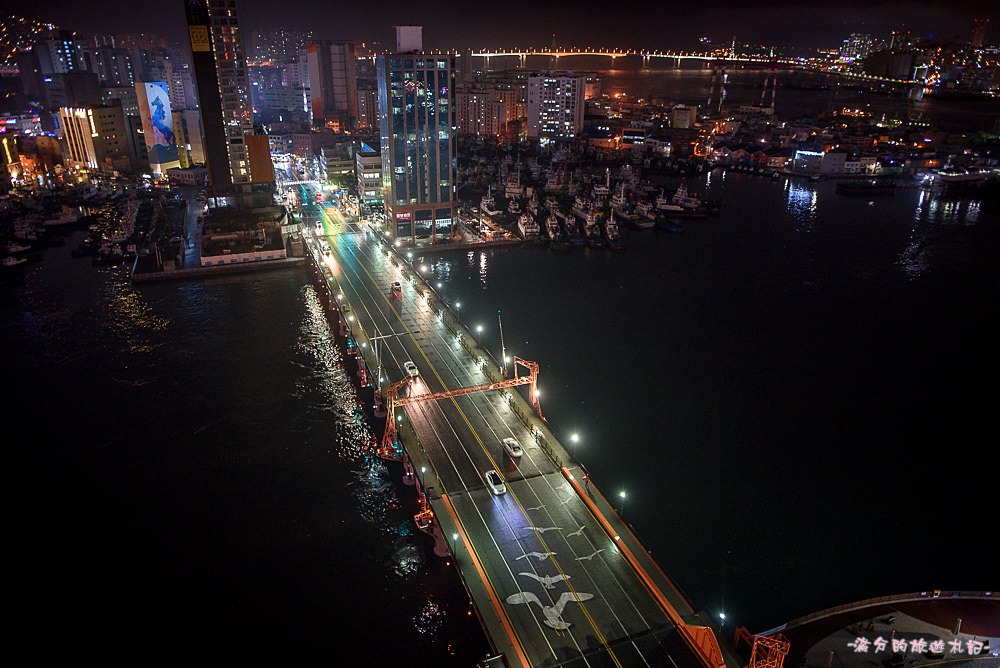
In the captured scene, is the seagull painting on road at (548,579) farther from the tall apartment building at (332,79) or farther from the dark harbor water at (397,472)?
the tall apartment building at (332,79)

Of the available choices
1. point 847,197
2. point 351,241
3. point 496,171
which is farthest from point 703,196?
point 351,241

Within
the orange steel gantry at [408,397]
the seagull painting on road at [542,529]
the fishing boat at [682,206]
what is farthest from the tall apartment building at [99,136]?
the seagull painting on road at [542,529]

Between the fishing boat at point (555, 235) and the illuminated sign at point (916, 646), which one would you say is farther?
the fishing boat at point (555, 235)

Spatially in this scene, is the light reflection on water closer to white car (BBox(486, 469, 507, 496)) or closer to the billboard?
white car (BBox(486, 469, 507, 496))

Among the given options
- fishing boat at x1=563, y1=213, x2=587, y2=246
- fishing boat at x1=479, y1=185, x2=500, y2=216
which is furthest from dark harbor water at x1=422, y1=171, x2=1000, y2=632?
fishing boat at x1=479, y1=185, x2=500, y2=216

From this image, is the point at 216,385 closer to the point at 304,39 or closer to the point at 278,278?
the point at 278,278

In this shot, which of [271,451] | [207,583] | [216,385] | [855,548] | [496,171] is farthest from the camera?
[496,171]
